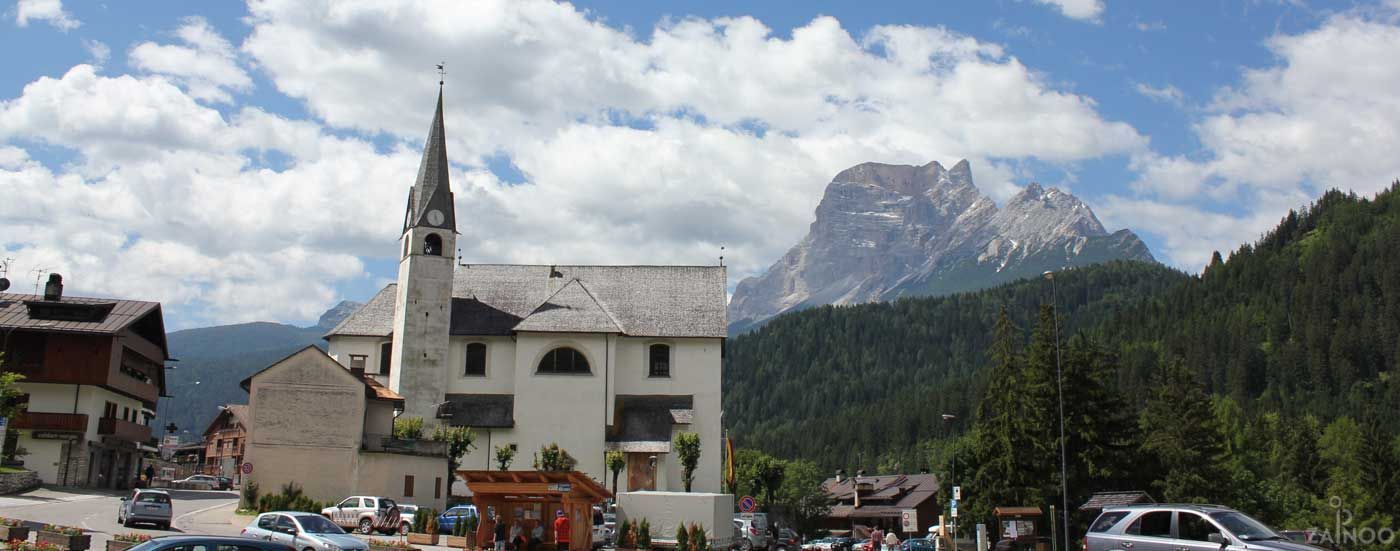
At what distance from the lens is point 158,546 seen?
1766 cm

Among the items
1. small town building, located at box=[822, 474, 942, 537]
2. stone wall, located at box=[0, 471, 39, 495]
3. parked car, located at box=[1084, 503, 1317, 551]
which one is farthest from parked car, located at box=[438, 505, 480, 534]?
small town building, located at box=[822, 474, 942, 537]

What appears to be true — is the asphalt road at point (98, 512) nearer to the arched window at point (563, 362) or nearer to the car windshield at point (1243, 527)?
the arched window at point (563, 362)

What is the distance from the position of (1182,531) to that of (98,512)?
38.1 meters

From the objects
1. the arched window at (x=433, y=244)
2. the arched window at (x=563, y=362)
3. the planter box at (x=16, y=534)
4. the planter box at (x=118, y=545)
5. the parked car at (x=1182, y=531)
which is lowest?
the planter box at (x=118, y=545)

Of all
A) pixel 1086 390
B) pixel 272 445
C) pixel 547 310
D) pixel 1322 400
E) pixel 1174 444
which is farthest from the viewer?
pixel 1322 400

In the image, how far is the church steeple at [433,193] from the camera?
64.7 meters

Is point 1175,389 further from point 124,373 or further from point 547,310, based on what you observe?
point 124,373

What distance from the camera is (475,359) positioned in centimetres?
→ 6494

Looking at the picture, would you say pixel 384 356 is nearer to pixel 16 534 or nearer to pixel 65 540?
pixel 16 534

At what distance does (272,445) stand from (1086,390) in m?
39.6

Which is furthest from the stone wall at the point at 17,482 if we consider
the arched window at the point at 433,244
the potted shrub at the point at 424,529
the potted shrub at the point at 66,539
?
the potted shrub at the point at 66,539

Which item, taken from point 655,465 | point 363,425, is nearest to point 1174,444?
point 655,465

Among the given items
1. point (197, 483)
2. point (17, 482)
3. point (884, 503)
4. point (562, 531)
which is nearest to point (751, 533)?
point (562, 531)

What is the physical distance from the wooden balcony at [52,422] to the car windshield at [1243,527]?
5735 cm
